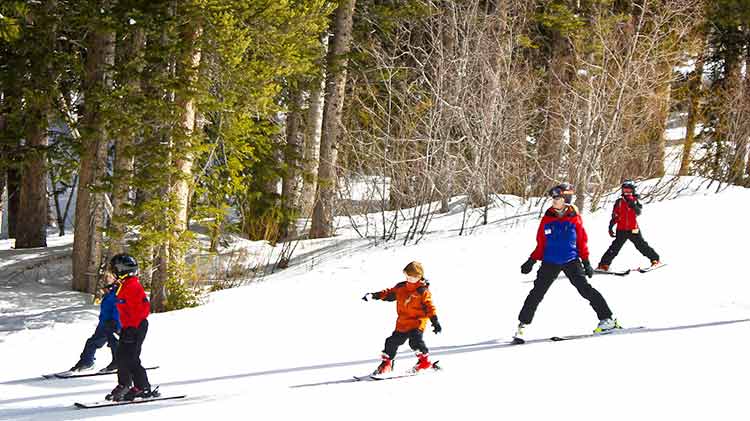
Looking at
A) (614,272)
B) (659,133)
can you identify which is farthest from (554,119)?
(614,272)

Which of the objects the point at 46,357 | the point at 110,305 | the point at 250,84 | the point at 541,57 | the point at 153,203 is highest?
the point at 541,57

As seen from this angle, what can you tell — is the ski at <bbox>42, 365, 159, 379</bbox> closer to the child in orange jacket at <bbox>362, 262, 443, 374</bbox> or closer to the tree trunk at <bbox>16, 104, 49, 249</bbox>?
the child in orange jacket at <bbox>362, 262, 443, 374</bbox>

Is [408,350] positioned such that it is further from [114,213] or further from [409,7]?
[409,7]

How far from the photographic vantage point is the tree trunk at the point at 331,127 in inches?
847

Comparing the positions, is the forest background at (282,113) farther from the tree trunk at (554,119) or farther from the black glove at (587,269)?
the black glove at (587,269)

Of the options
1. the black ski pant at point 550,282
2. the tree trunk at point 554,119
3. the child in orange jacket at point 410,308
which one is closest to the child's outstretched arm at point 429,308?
the child in orange jacket at point 410,308

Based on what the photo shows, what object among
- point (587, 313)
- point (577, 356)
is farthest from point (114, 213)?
point (577, 356)

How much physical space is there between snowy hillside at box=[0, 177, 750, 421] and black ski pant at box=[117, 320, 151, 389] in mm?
317

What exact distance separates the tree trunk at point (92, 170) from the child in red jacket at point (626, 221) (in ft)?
29.2

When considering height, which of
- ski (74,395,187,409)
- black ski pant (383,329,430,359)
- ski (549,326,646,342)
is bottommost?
ski (74,395,187,409)

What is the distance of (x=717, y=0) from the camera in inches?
1142

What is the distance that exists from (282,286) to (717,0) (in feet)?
63.7

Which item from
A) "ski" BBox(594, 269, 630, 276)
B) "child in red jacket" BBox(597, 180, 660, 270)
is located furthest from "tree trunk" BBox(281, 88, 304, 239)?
"child in red jacket" BBox(597, 180, 660, 270)

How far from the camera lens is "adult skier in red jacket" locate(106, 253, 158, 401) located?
8875 millimetres
